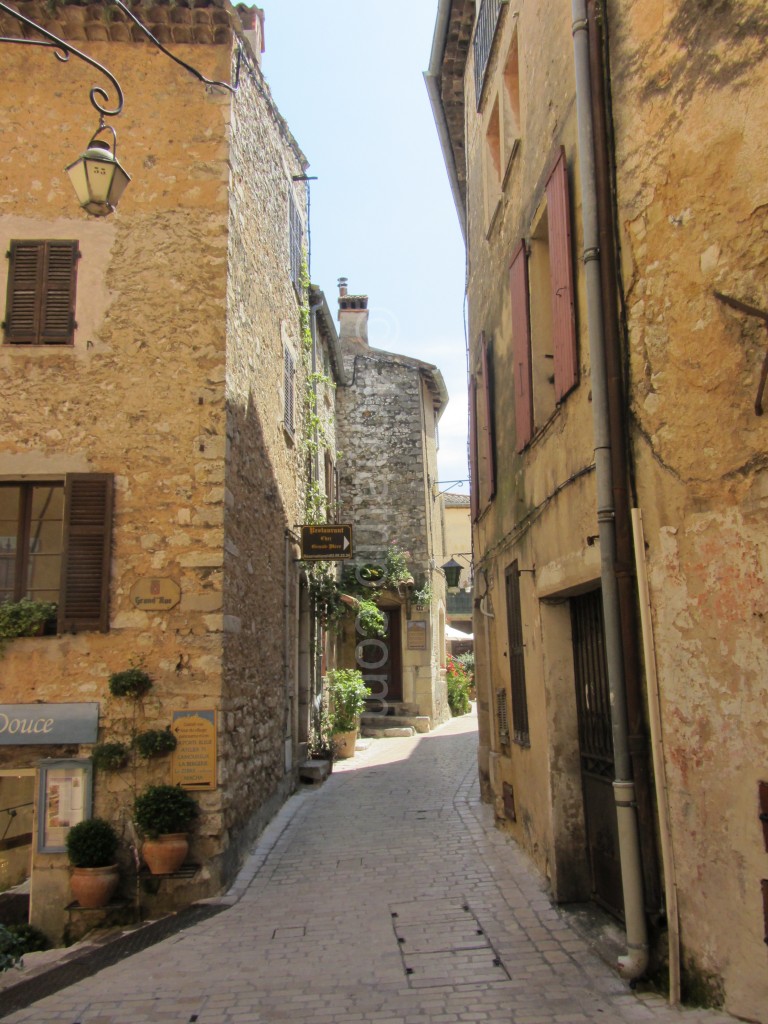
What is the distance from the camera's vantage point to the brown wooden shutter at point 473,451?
10.4 metres

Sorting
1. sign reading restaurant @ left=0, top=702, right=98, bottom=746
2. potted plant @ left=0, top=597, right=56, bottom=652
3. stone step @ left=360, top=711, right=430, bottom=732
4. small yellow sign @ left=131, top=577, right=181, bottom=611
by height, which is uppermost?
small yellow sign @ left=131, top=577, right=181, bottom=611

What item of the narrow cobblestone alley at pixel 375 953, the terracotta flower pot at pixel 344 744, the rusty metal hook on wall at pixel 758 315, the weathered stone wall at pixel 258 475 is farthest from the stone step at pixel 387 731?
the rusty metal hook on wall at pixel 758 315

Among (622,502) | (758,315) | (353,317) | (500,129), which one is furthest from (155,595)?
(353,317)

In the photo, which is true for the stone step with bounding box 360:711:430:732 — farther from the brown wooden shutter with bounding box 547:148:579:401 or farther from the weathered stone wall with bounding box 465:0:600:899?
the brown wooden shutter with bounding box 547:148:579:401

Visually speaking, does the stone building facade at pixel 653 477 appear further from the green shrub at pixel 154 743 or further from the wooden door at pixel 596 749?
the green shrub at pixel 154 743

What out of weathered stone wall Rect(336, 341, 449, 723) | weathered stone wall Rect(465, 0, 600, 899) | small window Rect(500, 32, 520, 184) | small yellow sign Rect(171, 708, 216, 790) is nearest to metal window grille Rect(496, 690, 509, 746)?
weathered stone wall Rect(465, 0, 600, 899)

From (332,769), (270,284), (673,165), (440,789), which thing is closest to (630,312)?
(673,165)

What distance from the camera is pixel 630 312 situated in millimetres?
4746

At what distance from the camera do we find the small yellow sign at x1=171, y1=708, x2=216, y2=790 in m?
7.13

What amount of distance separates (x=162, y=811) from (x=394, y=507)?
1247 centimetres

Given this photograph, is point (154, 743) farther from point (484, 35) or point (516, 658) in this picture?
point (484, 35)

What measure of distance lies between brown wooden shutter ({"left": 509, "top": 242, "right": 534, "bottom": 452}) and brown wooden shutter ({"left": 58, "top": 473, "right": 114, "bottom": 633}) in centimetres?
363

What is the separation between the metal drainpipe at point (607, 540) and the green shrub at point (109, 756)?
13.7ft

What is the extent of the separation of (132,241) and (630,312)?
5213 millimetres
